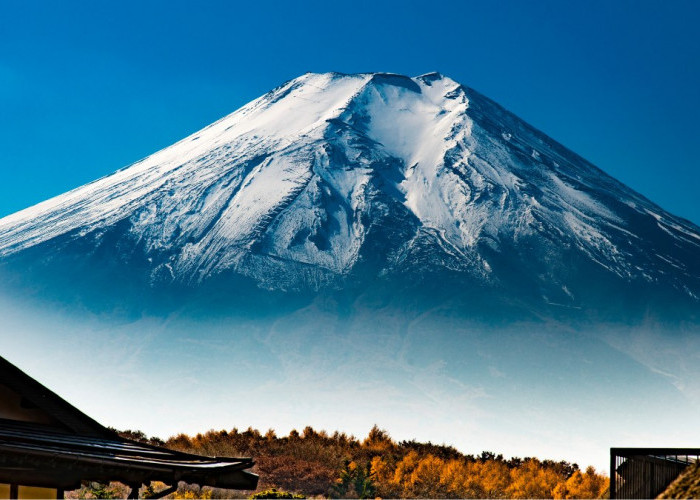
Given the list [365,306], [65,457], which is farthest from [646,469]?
[365,306]

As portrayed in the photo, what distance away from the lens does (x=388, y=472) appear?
38938 millimetres

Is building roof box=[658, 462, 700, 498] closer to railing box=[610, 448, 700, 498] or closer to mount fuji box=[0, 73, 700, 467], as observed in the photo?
railing box=[610, 448, 700, 498]

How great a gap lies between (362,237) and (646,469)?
144 metres

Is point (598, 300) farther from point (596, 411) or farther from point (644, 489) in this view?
point (644, 489)

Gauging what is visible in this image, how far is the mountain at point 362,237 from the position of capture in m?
154

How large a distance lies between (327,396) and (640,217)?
53.8 m

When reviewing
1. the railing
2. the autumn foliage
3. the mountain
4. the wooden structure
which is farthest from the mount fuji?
the wooden structure

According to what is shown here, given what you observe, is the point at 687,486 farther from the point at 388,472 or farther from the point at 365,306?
the point at 365,306

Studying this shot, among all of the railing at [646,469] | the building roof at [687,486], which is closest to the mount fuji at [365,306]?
the railing at [646,469]

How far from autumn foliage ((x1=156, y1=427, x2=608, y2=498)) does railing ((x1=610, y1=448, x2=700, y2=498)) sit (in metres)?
19.4

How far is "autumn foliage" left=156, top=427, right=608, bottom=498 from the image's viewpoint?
36.8m

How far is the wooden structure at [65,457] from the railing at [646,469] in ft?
18.9

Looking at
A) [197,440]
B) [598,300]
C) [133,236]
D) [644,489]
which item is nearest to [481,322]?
[598,300]

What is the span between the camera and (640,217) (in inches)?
6678
